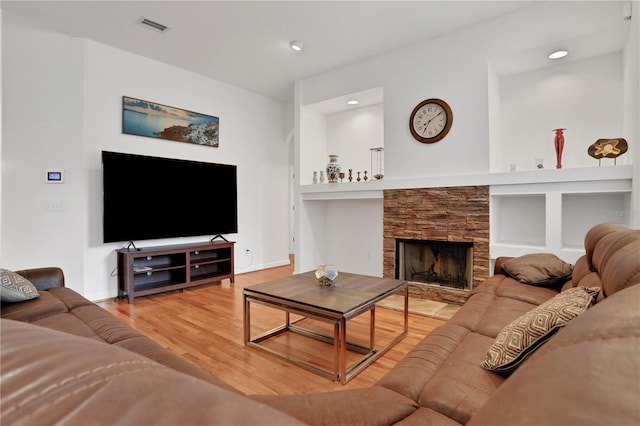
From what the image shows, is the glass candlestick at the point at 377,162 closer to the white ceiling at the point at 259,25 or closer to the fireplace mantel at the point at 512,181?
the fireplace mantel at the point at 512,181

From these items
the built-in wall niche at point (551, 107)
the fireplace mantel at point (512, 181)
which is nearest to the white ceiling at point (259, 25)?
the built-in wall niche at point (551, 107)

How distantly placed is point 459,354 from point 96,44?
481 cm

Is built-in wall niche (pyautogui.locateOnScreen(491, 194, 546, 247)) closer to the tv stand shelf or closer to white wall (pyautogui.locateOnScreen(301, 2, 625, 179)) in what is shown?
white wall (pyautogui.locateOnScreen(301, 2, 625, 179))

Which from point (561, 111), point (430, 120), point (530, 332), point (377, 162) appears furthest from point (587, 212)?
point (530, 332)

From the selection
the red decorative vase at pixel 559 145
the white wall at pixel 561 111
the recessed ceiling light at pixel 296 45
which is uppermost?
the recessed ceiling light at pixel 296 45

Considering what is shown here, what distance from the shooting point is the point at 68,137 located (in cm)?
354

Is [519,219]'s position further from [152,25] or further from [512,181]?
[152,25]

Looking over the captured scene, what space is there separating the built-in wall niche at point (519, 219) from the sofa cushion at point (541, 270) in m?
0.85

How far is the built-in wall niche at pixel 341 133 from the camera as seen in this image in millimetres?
4754

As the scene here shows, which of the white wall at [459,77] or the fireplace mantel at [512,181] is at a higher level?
the white wall at [459,77]

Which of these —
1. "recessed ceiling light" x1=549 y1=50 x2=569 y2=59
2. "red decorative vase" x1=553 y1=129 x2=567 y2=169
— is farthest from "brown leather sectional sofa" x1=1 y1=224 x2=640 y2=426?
"recessed ceiling light" x1=549 y1=50 x2=569 y2=59

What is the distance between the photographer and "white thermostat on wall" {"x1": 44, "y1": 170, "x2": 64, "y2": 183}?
3.41 m

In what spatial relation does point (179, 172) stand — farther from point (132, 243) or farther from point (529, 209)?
point (529, 209)

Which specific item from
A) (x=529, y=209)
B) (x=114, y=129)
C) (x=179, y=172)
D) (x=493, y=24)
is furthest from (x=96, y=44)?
(x=529, y=209)
